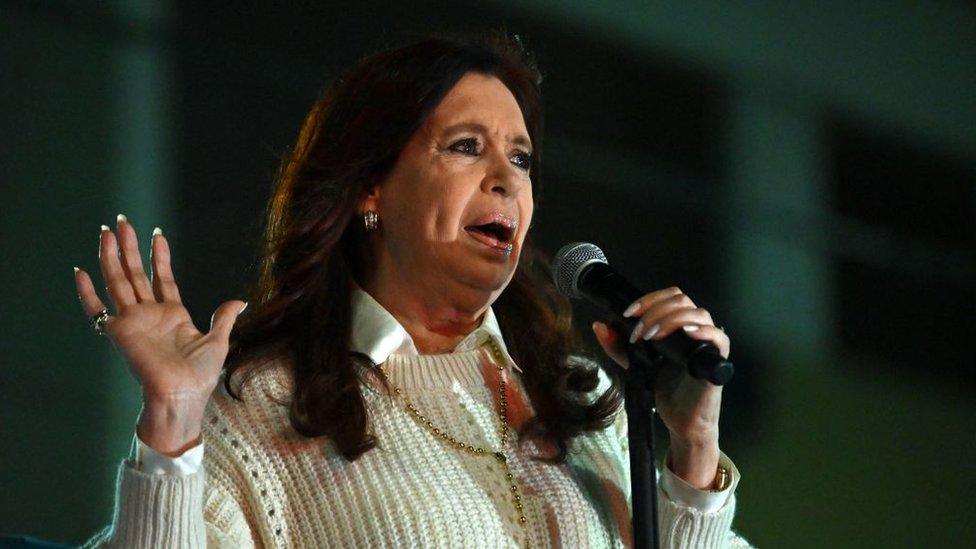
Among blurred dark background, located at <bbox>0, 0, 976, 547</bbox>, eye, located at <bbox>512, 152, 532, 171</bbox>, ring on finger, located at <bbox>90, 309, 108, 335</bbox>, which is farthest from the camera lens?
blurred dark background, located at <bbox>0, 0, 976, 547</bbox>

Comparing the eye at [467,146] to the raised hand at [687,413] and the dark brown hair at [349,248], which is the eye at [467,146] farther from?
the raised hand at [687,413]

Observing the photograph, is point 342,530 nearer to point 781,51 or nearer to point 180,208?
point 180,208

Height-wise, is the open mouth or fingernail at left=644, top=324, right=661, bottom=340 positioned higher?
fingernail at left=644, top=324, right=661, bottom=340

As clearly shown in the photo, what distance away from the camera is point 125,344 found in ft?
6.02

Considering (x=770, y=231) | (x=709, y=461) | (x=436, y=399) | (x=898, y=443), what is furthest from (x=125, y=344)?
(x=898, y=443)

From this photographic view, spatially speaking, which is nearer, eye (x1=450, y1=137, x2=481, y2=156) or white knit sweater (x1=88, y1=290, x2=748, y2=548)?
white knit sweater (x1=88, y1=290, x2=748, y2=548)

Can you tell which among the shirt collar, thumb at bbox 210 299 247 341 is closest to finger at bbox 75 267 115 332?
thumb at bbox 210 299 247 341

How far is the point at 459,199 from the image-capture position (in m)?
2.26

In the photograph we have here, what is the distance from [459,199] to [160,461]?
638mm

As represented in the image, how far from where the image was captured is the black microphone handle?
162cm

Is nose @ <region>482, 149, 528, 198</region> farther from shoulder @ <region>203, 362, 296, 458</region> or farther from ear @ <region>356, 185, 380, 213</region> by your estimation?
shoulder @ <region>203, 362, 296, 458</region>

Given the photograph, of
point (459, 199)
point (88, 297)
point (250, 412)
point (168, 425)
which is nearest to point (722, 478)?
point (459, 199)

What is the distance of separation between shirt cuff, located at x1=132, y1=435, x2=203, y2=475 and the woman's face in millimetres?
563

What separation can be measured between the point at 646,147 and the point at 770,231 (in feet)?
1.23
